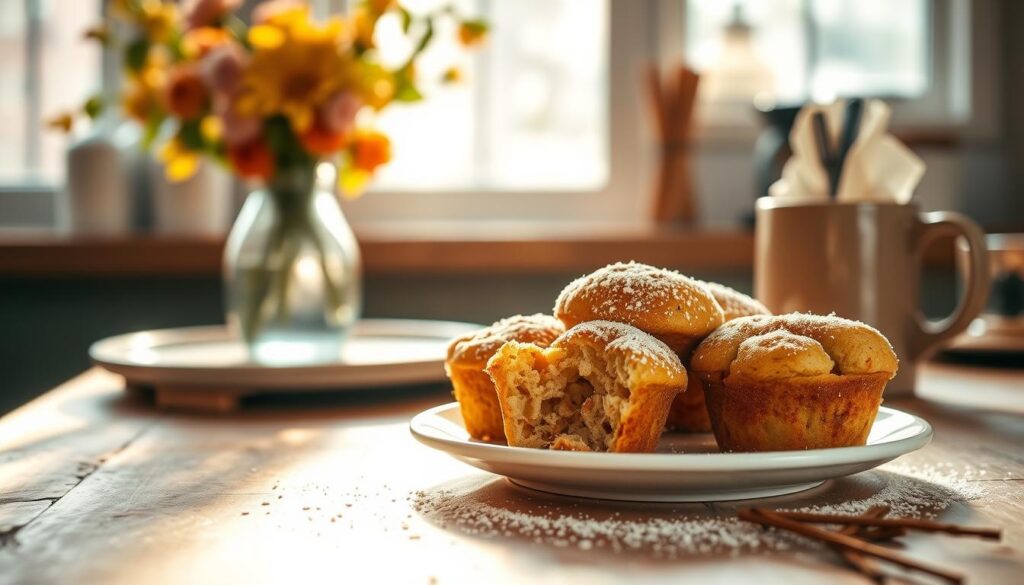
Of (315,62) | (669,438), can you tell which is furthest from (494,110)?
(669,438)

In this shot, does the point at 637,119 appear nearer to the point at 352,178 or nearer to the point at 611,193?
the point at 611,193

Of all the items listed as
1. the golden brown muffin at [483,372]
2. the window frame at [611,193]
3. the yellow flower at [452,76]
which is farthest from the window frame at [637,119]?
the golden brown muffin at [483,372]

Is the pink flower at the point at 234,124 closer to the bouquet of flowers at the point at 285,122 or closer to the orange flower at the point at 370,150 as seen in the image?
the bouquet of flowers at the point at 285,122

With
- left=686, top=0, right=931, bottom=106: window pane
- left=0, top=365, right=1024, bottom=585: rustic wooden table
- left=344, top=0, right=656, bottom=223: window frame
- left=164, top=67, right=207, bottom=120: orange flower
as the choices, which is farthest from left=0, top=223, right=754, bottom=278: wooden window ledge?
left=0, top=365, right=1024, bottom=585: rustic wooden table

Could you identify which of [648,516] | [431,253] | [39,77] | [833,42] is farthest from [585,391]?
[39,77]

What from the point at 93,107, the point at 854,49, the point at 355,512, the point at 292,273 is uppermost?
the point at 854,49

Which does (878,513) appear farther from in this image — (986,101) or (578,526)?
(986,101)

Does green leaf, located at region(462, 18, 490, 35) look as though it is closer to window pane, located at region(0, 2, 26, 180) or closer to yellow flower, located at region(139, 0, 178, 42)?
yellow flower, located at region(139, 0, 178, 42)
